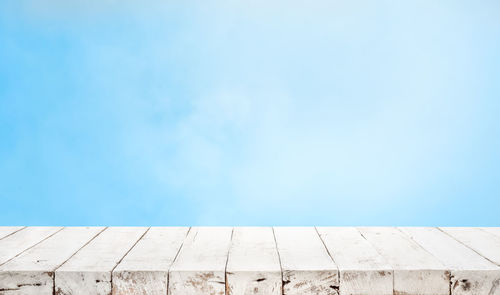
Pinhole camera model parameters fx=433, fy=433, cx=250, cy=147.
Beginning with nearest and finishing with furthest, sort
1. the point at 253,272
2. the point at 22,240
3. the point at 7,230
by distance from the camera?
the point at 253,272, the point at 22,240, the point at 7,230

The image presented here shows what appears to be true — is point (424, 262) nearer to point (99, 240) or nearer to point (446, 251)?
point (446, 251)

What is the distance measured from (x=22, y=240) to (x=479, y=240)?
3.13 metres

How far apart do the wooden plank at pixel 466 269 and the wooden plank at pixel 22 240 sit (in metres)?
2.55

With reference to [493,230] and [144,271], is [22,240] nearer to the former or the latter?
[144,271]

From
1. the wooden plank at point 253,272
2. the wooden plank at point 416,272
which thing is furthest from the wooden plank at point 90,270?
the wooden plank at point 416,272

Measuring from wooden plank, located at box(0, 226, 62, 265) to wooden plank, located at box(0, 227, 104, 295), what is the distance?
76mm

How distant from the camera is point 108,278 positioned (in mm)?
2346

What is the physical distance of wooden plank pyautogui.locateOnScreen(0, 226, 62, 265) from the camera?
266cm

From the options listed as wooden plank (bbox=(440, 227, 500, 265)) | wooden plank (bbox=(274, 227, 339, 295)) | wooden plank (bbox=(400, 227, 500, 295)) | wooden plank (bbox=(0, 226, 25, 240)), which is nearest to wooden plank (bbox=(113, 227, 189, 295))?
wooden plank (bbox=(274, 227, 339, 295))

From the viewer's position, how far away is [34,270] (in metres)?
2.35

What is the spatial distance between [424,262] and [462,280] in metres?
0.21

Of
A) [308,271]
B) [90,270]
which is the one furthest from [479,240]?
[90,270]

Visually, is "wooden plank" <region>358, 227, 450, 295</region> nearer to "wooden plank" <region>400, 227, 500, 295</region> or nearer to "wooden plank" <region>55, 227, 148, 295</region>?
"wooden plank" <region>400, 227, 500, 295</region>

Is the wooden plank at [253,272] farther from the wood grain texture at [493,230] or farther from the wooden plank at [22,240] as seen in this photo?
the wood grain texture at [493,230]
